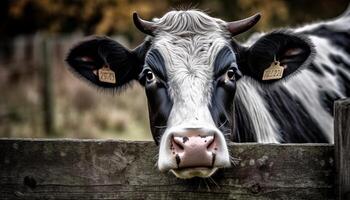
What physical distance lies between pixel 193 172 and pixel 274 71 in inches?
62.6

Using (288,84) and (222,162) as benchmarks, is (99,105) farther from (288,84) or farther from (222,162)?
(222,162)

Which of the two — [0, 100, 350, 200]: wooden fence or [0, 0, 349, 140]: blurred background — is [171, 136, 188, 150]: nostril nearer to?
[0, 100, 350, 200]: wooden fence

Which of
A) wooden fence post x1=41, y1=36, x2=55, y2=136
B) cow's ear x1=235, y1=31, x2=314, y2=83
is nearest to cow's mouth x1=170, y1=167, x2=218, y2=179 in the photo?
cow's ear x1=235, y1=31, x2=314, y2=83

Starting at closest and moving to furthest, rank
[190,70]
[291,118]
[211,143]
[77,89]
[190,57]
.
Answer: [211,143]
[190,70]
[190,57]
[291,118]
[77,89]

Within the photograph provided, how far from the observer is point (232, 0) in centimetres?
1470

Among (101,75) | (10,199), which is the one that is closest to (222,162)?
(10,199)

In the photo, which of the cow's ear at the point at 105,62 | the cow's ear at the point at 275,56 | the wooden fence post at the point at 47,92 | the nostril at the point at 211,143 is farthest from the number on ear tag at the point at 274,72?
the wooden fence post at the point at 47,92

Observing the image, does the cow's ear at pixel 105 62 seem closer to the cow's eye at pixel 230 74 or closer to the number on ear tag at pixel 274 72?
the cow's eye at pixel 230 74

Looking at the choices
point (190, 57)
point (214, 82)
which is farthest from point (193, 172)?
point (190, 57)

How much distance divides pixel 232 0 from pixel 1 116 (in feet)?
19.5

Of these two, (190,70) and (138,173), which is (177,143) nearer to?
(138,173)

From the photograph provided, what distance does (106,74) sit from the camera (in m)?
4.16

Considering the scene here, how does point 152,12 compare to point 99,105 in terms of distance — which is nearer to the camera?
point 99,105

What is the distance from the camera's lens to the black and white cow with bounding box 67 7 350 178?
9.33 feet
